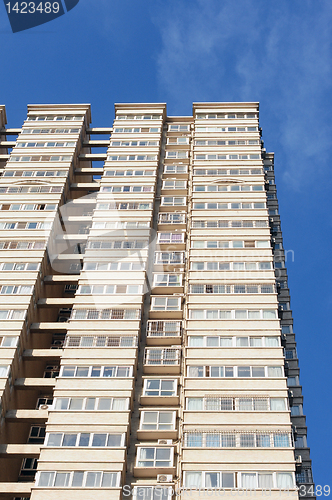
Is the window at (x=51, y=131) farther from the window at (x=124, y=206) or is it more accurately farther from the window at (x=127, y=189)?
the window at (x=124, y=206)

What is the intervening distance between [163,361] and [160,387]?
217cm

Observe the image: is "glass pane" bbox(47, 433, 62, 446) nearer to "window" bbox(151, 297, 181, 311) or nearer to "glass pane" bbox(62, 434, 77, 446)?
"glass pane" bbox(62, 434, 77, 446)

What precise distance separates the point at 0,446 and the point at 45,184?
26330 millimetres

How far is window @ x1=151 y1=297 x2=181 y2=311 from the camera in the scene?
1783 inches

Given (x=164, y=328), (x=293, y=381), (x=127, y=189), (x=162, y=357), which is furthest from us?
(x=127, y=189)

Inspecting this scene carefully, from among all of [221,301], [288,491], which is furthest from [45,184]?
[288,491]

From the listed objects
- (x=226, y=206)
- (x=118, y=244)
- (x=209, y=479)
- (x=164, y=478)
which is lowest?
(x=209, y=479)

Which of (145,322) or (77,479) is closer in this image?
(77,479)

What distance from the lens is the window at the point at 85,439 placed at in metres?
35.8

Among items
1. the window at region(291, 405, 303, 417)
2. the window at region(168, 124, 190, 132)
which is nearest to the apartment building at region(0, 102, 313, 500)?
the window at region(291, 405, 303, 417)

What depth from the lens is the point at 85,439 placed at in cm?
3603

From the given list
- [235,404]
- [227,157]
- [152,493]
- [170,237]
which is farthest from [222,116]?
[152,493]


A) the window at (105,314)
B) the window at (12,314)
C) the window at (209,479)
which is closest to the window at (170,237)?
the window at (105,314)

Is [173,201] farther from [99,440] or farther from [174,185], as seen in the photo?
[99,440]
